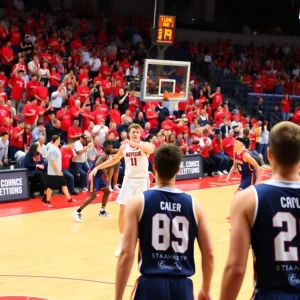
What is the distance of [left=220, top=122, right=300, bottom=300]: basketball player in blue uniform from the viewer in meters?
3.69

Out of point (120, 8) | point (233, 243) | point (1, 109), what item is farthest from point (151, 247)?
point (120, 8)

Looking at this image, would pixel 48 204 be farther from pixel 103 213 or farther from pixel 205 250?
pixel 205 250

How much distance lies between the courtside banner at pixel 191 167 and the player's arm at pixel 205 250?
16.8 meters

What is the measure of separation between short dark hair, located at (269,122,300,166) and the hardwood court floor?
5.62 metres

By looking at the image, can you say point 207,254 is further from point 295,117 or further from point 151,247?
point 295,117

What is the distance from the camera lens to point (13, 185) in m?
16.6

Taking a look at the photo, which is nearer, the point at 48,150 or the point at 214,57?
the point at 48,150

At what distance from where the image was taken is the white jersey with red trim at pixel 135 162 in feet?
38.0

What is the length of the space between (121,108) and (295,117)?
8.87 metres

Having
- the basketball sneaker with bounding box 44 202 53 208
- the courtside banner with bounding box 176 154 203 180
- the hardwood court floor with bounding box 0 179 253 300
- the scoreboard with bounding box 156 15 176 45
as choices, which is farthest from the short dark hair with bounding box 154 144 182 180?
the courtside banner with bounding box 176 154 203 180

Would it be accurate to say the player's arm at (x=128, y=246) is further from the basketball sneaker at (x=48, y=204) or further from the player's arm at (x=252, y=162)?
the basketball sneaker at (x=48, y=204)

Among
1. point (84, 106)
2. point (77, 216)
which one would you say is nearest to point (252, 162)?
point (77, 216)

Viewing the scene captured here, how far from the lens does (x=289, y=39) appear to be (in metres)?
36.4

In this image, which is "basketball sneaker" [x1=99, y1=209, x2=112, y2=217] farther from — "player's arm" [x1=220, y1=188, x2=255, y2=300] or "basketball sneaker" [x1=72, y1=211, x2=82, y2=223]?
"player's arm" [x1=220, y1=188, x2=255, y2=300]
